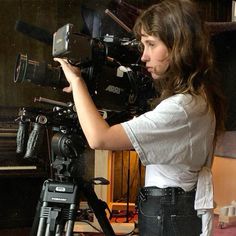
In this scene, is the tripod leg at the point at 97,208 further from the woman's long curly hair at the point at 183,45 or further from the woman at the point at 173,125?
the woman's long curly hair at the point at 183,45

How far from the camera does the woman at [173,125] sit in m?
0.89

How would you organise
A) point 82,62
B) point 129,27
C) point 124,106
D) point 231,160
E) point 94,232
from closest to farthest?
point 82,62 < point 124,106 < point 129,27 < point 94,232 < point 231,160

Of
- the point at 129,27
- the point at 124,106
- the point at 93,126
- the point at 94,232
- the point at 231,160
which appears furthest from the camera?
the point at 231,160

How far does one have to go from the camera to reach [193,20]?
967mm

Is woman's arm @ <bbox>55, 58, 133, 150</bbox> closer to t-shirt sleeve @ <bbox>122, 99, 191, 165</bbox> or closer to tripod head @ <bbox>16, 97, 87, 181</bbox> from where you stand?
t-shirt sleeve @ <bbox>122, 99, 191, 165</bbox>

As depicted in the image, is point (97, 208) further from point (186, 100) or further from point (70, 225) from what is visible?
point (186, 100)

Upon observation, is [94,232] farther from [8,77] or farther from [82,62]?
→ [82,62]

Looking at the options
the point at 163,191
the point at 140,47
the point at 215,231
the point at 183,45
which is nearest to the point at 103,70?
the point at 140,47

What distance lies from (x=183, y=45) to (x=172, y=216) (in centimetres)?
41

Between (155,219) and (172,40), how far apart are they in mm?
435

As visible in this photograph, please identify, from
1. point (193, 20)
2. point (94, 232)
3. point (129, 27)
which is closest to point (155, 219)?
point (193, 20)

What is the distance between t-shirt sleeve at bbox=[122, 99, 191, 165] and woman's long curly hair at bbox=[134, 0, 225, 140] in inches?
3.1

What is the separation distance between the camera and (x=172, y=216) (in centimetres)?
97

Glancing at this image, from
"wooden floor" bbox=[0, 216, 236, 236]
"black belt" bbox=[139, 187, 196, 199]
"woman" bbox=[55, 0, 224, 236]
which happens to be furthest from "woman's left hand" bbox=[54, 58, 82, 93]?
"wooden floor" bbox=[0, 216, 236, 236]
